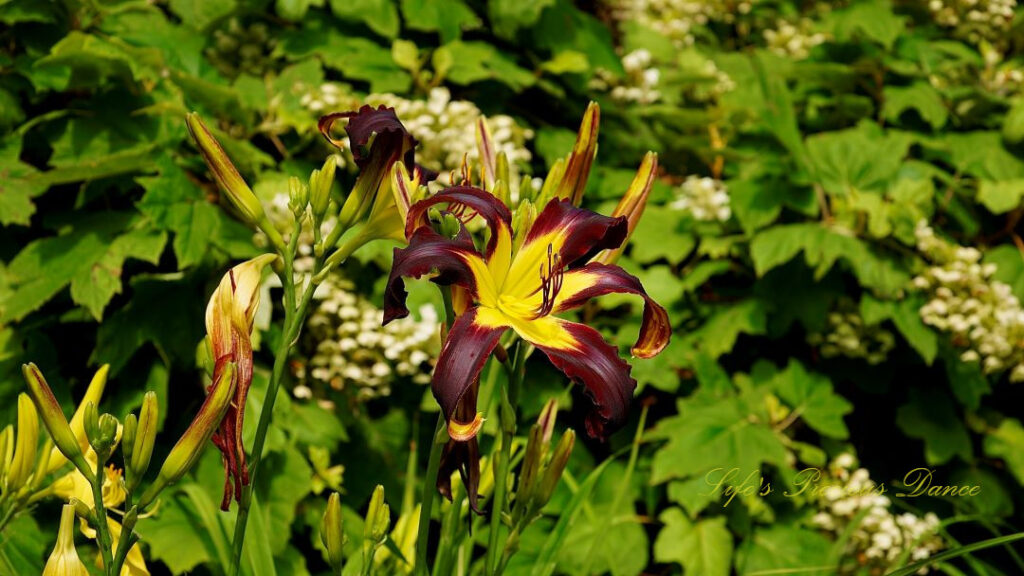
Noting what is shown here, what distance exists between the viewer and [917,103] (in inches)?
96.4

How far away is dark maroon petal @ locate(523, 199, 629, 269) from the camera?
958 millimetres

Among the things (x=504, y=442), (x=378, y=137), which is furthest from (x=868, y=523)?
(x=378, y=137)

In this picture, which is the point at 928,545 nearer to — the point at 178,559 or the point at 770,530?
the point at 770,530

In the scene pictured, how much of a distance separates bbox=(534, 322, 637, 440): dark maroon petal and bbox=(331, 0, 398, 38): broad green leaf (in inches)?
58.7

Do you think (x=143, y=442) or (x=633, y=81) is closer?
(x=143, y=442)

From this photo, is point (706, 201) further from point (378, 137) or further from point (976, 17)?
point (378, 137)

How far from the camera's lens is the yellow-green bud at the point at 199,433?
847mm

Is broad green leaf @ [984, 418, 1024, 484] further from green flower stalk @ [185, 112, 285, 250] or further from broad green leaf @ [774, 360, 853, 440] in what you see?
green flower stalk @ [185, 112, 285, 250]

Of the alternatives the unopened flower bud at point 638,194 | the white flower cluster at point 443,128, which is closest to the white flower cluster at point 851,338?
the white flower cluster at point 443,128

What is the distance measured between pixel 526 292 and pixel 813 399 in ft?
4.87

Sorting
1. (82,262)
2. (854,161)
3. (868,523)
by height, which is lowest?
(868,523)

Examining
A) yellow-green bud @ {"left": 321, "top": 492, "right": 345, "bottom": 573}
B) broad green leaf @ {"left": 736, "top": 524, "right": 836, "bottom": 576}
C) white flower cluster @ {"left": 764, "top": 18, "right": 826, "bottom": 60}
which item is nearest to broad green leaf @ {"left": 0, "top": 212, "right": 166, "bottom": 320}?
yellow-green bud @ {"left": 321, "top": 492, "right": 345, "bottom": 573}

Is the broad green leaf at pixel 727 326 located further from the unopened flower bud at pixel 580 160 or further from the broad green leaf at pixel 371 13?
the unopened flower bud at pixel 580 160

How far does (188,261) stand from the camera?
1725 millimetres
